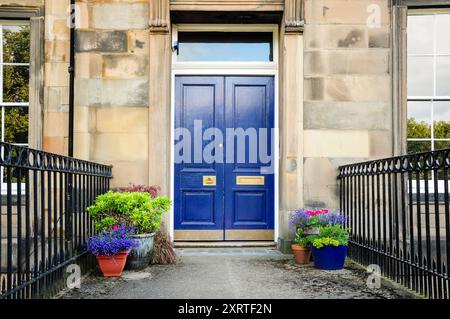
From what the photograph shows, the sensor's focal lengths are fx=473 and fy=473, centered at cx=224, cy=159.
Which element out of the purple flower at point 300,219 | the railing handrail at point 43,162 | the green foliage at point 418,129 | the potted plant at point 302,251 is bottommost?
the potted plant at point 302,251

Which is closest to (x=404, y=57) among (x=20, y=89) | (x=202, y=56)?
(x=202, y=56)

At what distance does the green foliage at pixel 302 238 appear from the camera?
5.98 m

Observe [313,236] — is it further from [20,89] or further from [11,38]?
[11,38]

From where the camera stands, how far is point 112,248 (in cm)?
518

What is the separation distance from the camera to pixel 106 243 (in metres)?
5.16

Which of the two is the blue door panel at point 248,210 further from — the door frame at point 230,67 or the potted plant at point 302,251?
the potted plant at point 302,251

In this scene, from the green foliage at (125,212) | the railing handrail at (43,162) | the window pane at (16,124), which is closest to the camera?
the railing handrail at (43,162)

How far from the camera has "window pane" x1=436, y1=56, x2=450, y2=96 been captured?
285 inches

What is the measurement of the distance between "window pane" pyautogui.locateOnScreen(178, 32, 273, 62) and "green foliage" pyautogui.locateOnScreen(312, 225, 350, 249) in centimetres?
321

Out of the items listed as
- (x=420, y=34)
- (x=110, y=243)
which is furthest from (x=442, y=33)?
(x=110, y=243)

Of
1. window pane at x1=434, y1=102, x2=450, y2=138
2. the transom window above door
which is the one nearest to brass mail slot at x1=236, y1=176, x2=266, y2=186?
the transom window above door

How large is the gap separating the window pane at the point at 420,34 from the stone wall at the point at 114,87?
4.06 metres

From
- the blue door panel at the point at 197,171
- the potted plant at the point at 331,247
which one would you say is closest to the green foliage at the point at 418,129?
the potted plant at the point at 331,247

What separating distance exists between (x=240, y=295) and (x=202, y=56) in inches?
174
